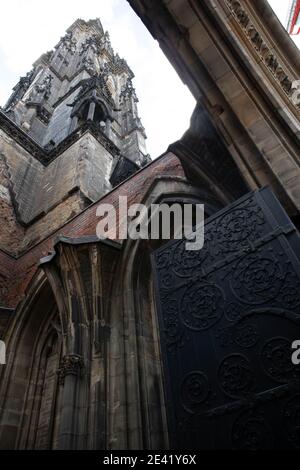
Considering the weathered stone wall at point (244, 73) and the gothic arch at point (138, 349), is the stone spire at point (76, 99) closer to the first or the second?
the gothic arch at point (138, 349)

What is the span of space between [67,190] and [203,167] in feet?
20.5

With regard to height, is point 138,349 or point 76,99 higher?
point 76,99

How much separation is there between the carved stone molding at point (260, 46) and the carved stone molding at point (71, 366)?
144 inches

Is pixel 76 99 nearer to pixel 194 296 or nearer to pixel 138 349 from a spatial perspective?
pixel 138 349

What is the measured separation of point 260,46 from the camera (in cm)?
359

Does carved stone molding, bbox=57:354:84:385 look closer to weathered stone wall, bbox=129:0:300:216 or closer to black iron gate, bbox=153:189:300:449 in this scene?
black iron gate, bbox=153:189:300:449

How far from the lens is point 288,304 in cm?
246

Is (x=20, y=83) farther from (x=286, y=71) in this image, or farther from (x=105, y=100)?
(x=286, y=71)

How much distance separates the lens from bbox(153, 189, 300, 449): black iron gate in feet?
7.35

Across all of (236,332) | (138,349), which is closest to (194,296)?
(236,332)

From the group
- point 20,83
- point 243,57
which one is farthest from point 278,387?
point 20,83

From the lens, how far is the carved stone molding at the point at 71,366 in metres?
4.08

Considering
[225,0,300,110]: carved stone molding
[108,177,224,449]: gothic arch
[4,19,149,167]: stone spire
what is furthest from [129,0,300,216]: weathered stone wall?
[4,19,149,167]: stone spire

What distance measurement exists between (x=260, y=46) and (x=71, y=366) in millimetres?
4043
